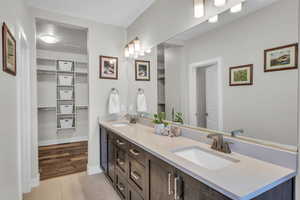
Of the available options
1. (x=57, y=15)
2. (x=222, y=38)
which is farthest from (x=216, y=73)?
(x=57, y=15)

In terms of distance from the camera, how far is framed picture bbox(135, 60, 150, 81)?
261 cm

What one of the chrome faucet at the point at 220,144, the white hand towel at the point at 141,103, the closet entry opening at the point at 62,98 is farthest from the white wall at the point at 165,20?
the closet entry opening at the point at 62,98

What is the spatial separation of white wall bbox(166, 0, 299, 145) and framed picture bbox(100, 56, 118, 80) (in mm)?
2012

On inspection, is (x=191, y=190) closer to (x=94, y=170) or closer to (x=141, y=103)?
(x=141, y=103)

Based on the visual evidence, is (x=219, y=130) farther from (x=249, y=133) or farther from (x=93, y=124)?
(x=93, y=124)

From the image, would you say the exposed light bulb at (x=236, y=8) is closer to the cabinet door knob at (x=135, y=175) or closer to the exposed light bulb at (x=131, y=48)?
the cabinet door knob at (x=135, y=175)

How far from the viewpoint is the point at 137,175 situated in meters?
1.54

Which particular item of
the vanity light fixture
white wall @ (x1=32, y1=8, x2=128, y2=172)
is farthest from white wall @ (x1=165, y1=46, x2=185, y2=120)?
Result: white wall @ (x1=32, y1=8, x2=128, y2=172)

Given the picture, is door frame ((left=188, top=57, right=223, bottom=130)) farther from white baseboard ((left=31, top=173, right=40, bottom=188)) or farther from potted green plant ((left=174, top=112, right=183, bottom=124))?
white baseboard ((left=31, top=173, right=40, bottom=188))

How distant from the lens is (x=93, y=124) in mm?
2875

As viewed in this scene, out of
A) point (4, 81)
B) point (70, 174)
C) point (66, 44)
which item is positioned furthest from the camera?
point (66, 44)

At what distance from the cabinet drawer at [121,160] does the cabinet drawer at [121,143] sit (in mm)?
49

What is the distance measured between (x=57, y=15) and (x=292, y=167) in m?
3.42

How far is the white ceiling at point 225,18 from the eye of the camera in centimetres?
116
